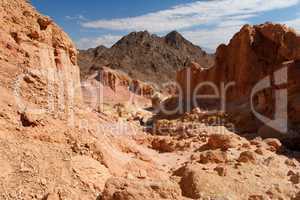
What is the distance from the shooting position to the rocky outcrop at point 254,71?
19812mm

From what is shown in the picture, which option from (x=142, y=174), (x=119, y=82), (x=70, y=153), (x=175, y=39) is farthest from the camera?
(x=175, y=39)

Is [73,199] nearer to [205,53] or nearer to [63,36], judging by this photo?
[63,36]

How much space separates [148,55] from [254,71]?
53.1 meters

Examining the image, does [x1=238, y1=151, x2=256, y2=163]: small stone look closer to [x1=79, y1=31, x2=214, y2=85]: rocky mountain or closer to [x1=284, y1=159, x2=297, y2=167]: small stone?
[x1=284, y1=159, x2=297, y2=167]: small stone

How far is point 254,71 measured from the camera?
25.1 meters

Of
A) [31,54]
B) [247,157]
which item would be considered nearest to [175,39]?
[247,157]

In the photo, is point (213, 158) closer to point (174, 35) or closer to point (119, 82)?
point (119, 82)

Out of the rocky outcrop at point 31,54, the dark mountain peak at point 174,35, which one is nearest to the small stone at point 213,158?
the rocky outcrop at point 31,54

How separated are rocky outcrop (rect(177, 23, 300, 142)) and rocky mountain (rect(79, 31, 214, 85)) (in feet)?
120

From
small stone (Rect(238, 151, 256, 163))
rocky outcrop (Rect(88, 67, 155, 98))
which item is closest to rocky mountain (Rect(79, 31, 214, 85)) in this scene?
rocky outcrop (Rect(88, 67, 155, 98))

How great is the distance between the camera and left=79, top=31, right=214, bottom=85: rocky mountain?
7131 cm

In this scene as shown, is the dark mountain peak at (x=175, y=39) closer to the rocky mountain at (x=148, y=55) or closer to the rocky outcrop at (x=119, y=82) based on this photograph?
the rocky mountain at (x=148, y=55)

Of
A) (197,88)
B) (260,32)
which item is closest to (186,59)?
(197,88)

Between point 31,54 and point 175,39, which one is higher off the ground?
point 175,39
